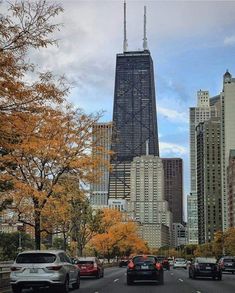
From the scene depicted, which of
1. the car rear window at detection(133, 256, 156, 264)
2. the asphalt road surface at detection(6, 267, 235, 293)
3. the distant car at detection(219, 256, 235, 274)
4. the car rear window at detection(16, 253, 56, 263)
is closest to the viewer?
the car rear window at detection(16, 253, 56, 263)

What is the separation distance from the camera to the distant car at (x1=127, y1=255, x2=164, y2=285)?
28938 millimetres

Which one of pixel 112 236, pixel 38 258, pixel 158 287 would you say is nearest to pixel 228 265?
pixel 158 287

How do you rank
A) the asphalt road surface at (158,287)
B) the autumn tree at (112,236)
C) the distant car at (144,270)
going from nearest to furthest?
the asphalt road surface at (158,287), the distant car at (144,270), the autumn tree at (112,236)

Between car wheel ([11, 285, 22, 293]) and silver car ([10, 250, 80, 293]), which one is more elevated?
silver car ([10, 250, 80, 293])

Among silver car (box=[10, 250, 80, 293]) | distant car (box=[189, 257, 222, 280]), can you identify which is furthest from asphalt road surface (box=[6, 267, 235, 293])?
distant car (box=[189, 257, 222, 280])

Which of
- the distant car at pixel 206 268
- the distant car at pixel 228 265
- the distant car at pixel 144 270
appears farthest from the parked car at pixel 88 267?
the distant car at pixel 228 265

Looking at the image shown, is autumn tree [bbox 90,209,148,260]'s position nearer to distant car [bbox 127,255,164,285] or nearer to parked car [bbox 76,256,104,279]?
parked car [bbox 76,256,104,279]

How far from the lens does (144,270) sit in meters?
29.1

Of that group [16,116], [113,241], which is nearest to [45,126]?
[16,116]

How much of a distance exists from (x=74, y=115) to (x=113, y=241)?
62.2 m

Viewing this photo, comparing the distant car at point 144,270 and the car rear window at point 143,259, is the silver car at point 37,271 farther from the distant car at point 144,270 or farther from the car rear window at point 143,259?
the car rear window at point 143,259

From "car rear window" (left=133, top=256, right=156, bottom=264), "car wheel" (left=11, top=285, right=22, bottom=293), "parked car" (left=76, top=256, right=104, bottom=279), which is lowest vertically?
"car wheel" (left=11, top=285, right=22, bottom=293)

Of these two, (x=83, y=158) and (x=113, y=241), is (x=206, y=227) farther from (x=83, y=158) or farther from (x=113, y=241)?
(x=83, y=158)

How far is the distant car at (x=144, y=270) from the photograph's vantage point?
28.9 metres
